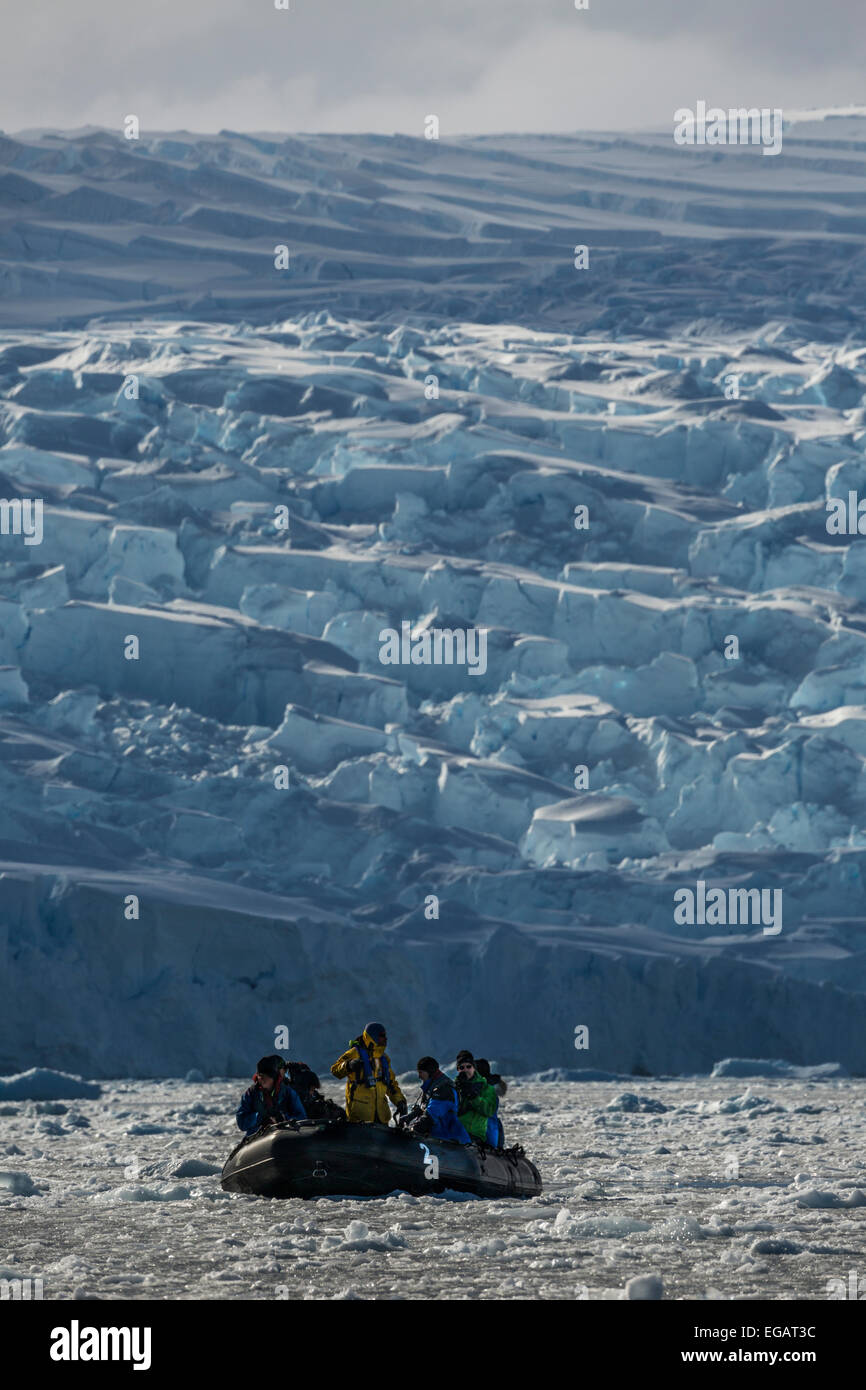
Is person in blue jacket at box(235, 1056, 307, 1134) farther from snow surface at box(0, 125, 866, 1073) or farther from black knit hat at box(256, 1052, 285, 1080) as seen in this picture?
snow surface at box(0, 125, 866, 1073)

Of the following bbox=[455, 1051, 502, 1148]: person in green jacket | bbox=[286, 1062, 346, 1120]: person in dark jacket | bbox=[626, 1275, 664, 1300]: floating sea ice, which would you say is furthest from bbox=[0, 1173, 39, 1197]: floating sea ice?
bbox=[626, 1275, 664, 1300]: floating sea ice

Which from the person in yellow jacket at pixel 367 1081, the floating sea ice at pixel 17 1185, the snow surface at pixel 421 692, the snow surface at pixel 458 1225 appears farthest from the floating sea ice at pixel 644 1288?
the snow surface at pixel 421 692

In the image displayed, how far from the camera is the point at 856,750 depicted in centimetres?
3020

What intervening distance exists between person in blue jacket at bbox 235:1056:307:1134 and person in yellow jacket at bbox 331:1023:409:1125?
34cm

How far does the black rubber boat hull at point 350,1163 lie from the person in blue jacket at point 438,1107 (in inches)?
6.7

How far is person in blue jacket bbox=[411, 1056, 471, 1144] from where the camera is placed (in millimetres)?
11555

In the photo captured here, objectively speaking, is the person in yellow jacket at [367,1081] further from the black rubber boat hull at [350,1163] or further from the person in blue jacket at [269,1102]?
the person in blue jacket at [269,1102]

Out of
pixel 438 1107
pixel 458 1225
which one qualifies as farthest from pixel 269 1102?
pixel 458 1225

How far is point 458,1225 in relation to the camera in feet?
34.4

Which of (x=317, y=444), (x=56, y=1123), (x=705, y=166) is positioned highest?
(x=705, y=166)

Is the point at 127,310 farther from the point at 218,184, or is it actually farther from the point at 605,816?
the point at 605,816

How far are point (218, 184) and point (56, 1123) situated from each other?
155 ft

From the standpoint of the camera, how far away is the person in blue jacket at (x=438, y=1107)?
11.6m
